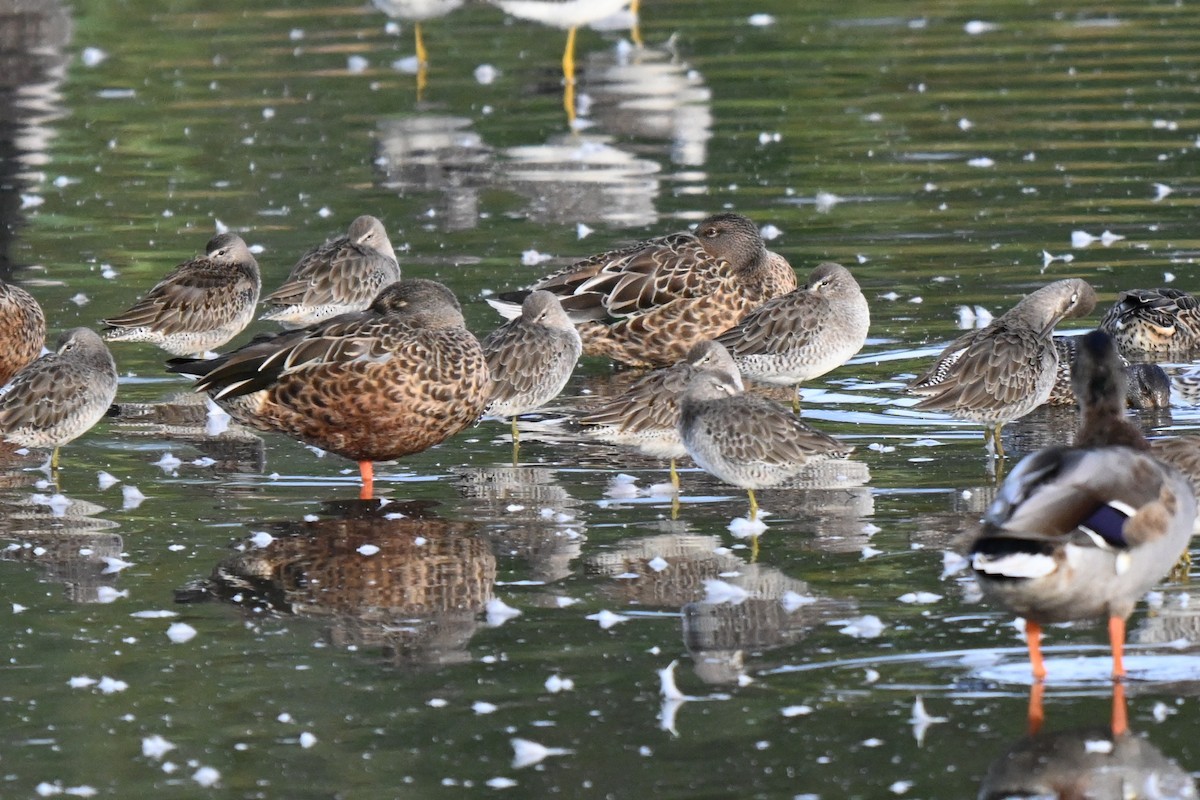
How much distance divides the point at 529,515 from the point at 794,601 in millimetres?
2029

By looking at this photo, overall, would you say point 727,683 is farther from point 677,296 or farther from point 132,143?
point 132,143

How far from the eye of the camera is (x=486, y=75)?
2720 centimetres

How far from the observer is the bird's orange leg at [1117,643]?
7.50 meters

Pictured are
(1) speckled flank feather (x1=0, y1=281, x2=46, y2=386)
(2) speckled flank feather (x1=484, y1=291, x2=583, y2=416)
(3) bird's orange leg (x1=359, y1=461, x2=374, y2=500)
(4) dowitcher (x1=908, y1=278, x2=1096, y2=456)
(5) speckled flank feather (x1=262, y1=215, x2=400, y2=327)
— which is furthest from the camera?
(5) speckled flank feather (x1=262, y1=215, x2=400, y2=327)

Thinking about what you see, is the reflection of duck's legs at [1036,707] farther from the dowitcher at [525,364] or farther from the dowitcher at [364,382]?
the dowitcher at [525,364]

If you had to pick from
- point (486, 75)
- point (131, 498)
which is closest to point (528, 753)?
point (131, 498)

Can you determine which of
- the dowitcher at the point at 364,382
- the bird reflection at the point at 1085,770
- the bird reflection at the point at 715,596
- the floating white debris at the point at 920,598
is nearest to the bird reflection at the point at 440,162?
the dowitcher at the point at 364,382

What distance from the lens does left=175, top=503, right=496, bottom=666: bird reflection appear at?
852 cm

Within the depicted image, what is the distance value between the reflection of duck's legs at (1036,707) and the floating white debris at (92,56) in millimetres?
23890

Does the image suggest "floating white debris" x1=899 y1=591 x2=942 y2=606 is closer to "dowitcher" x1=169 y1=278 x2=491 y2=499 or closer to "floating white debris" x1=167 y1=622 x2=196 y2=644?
"floating white debris" x1=167 y1=622 x2=196 y2=644

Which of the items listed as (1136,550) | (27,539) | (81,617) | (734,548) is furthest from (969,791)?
(27,539)

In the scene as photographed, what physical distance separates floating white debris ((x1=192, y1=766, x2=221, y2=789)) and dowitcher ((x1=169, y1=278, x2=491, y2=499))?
3762 mm

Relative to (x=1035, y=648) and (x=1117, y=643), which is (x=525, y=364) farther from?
(x=1117, y=643)

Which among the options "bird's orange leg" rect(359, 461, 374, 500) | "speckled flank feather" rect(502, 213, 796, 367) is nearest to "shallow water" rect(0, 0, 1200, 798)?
"bird's orange leg" rect(359, 461, 374, 500)
